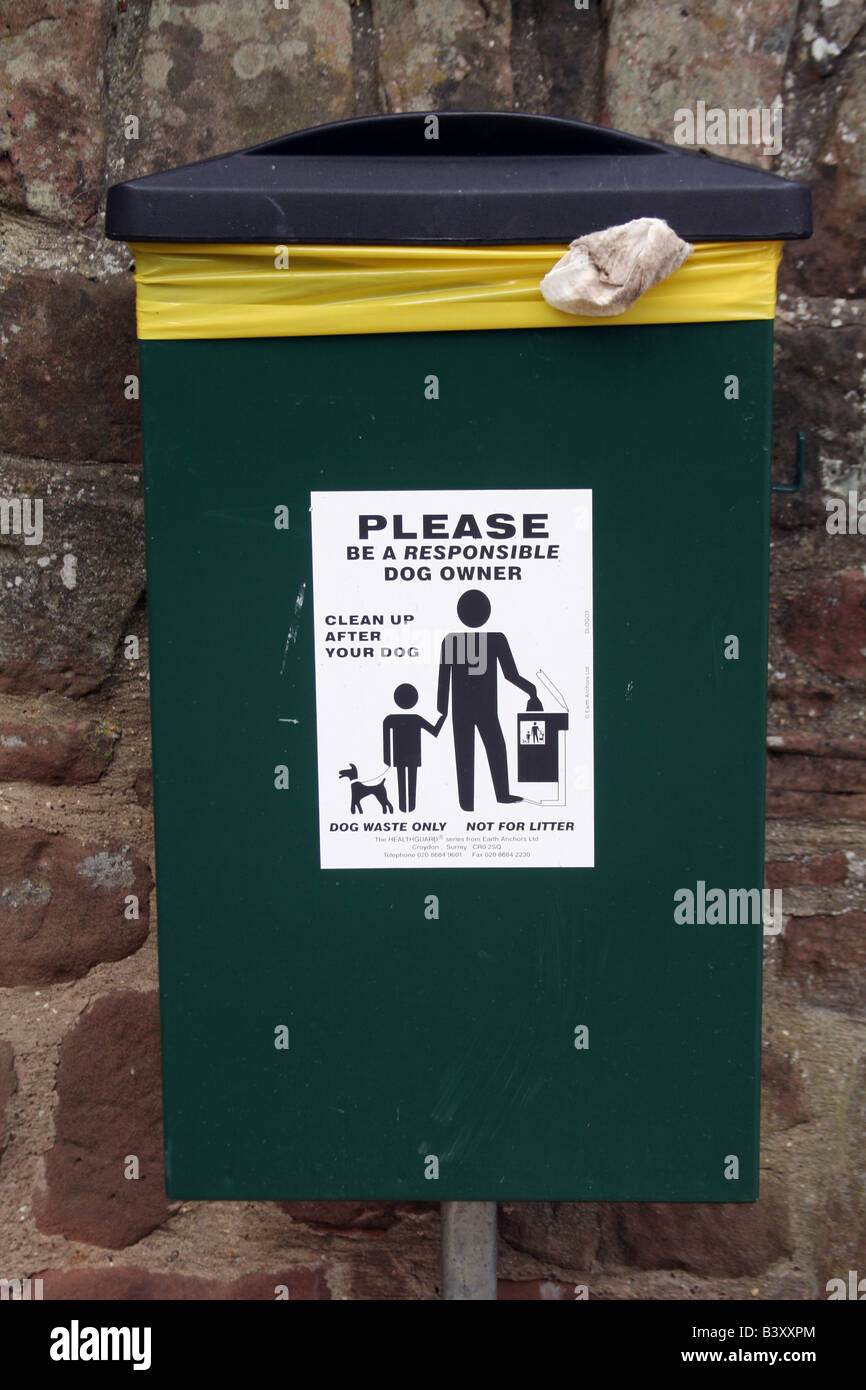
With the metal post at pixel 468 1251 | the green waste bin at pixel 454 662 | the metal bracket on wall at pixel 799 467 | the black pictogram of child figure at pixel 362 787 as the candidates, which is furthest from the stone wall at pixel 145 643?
the black pictogram of child figure at pixel 362 787

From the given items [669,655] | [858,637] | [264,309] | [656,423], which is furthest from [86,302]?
[858,637]

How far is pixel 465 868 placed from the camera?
4.08 feet

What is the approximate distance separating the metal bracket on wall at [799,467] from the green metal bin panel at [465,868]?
374 millimetres

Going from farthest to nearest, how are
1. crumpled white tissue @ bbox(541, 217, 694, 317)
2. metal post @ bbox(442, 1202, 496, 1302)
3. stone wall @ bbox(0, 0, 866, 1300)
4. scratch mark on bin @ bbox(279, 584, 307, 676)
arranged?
stone wall @ bbox(0, 0, 866, 1300)
metal post @ bbox(442, 1202, 496, 1302)
scratch mark on bin @ bbox(279, 584, 307, 676)
crumpled white tissue @ bbox(541, 217, 694, 317)

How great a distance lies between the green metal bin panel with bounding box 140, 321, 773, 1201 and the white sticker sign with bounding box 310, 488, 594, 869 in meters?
0.02

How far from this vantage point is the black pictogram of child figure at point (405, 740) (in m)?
1.22

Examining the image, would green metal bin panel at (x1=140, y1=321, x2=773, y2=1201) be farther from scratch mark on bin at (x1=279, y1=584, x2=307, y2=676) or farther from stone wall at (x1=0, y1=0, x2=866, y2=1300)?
stone wall at (x1=0, y1=0, x2=866, y2=1300)

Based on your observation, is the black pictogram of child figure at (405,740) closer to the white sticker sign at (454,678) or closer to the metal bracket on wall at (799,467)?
the white sticker sign at (454,678)

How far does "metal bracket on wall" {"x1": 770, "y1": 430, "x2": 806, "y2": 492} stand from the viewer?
153 cm

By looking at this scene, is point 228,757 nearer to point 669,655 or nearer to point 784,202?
point 669,655

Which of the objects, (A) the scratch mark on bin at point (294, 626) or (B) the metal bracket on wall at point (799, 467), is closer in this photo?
(A) the scratch mark on bin at point (294, 626)

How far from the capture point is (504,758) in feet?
4.02

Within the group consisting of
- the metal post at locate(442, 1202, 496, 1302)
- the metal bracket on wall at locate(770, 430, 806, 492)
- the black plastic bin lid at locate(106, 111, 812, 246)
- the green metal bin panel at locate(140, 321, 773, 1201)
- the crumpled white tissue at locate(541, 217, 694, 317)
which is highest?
the black plastic bin lid at locate(106, 111, 812, 246)

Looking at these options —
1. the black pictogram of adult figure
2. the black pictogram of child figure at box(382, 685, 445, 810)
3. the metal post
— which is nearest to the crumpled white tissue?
the black pictogram of adult figure
